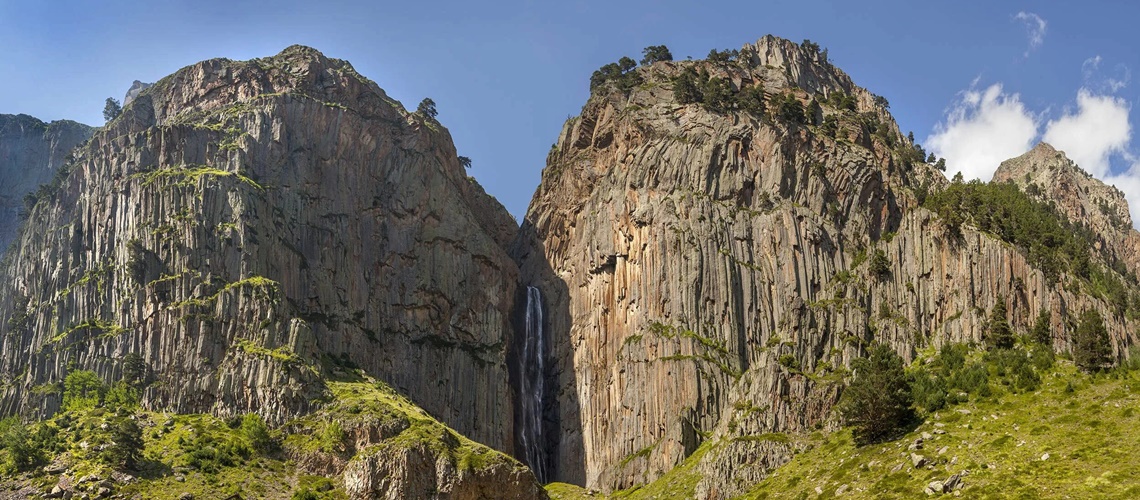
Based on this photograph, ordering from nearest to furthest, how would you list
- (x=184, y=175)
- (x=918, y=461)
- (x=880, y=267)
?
(x=918, y=461) < (x=880, y=267) < (x=184, y=175)

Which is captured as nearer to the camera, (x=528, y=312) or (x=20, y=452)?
(x=20, y=452)

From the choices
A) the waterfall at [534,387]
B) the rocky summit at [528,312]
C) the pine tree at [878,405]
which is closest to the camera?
the pine tree at [878,405]

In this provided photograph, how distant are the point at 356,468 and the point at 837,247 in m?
82.6

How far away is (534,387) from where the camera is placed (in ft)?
598

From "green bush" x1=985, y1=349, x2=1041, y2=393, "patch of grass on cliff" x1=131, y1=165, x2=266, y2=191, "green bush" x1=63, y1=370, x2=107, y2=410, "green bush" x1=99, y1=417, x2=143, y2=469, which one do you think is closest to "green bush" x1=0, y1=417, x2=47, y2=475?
"green bush" x1=99, y1=417, x2=143, y2=469

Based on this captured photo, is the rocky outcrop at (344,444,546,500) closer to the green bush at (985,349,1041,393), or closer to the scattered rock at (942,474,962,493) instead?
the scattered rock at (942,474,962,493)

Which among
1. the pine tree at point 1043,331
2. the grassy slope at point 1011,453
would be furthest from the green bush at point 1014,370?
the pine tree at point 1043,331

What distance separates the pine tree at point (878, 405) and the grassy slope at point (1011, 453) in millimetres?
2587

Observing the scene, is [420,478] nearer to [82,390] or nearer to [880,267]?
[82,390]

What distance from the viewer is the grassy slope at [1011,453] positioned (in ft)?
322

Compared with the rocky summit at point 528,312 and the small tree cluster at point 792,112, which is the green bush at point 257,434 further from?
the small tree cluster at point 792,112

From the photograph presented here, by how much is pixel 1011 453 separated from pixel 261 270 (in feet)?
359

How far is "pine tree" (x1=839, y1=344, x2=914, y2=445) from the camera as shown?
415ft

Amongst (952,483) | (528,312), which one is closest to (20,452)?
(528,312)
